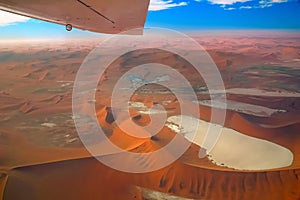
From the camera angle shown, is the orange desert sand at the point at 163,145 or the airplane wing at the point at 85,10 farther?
the orange desert sand at the point at 163,145

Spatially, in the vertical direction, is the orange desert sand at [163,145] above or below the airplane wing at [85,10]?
below

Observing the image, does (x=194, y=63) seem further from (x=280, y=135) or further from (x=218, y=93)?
(x=280, y=135)

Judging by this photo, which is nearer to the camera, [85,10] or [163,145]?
[85,10]

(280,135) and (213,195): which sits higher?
(280,135)

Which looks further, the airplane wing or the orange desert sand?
the orange desert sand

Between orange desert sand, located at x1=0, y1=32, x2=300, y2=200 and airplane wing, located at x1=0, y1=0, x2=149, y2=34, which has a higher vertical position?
airplane wing, located at x1=0, y1=0, x2=149, y2=34

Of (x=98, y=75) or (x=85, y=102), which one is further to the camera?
(x=98, y=75)

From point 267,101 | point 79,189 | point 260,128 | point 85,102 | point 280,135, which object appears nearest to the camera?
point 79,189

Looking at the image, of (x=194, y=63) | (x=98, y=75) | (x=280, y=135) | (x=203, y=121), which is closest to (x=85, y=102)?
(x=203, y=121)
